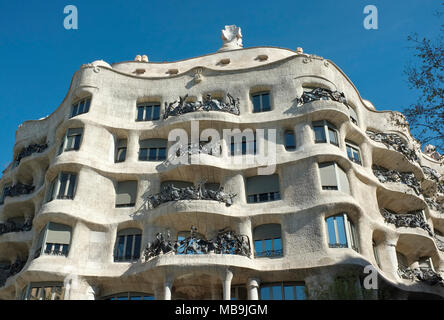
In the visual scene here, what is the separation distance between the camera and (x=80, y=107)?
31266 millimetres

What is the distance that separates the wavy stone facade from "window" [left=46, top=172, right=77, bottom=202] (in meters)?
0.12

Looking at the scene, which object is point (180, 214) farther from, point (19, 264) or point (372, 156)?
point (372, 156)

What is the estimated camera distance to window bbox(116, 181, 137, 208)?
27953mm

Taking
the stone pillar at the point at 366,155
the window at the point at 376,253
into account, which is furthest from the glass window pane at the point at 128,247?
the stone pillar at the point at 366,155

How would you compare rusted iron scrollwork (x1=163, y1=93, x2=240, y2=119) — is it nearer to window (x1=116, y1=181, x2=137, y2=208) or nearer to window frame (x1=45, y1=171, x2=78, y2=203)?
window (x1=116, y1=181, x2=137, y2=208)

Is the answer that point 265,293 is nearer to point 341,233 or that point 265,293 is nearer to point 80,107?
point 341,233

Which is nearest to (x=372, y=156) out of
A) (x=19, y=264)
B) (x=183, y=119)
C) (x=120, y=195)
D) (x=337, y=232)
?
(x=337, y=232)

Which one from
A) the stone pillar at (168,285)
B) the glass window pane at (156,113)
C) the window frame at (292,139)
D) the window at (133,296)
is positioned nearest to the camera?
the stone pillar at (168,285)

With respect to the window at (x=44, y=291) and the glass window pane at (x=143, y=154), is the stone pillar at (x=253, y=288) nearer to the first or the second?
the window at (x=44, y=291)

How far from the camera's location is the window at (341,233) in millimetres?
24234

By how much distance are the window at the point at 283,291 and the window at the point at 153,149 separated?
32.5 ft

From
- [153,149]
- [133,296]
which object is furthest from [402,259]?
[153,149]

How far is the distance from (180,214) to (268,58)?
14.0 metres

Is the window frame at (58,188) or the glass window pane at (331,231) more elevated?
the window frame at (58,188)
